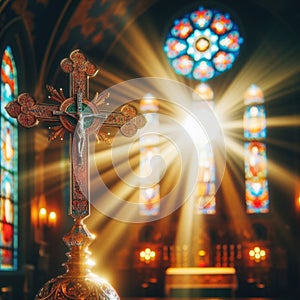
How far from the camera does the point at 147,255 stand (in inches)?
688

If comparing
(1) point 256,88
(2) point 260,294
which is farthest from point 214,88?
(2) point 260,294

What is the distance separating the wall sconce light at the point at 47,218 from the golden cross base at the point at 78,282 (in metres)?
10.6

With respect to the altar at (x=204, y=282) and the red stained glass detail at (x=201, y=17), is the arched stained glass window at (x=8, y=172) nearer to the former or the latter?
the altar at (x=204, y=282)

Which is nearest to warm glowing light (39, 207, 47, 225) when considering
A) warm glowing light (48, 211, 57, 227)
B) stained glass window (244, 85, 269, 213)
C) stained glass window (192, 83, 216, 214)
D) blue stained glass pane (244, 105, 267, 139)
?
warm glowing light (48, 211, 57, 227)

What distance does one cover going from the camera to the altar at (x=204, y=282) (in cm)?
1547

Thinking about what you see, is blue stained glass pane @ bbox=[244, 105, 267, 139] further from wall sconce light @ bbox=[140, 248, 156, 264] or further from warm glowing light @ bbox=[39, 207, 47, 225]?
warm glowing light @ bbox=[39, 207, 47, 225]

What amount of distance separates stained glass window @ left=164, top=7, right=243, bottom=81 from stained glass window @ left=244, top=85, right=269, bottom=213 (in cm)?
110

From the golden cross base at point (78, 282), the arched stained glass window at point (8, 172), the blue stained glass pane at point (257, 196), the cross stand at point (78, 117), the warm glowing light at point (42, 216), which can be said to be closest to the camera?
the golden cross base at point (78, 282)

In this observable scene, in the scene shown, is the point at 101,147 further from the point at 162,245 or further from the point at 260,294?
the point at 260,294

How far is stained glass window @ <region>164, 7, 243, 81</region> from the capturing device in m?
18.5

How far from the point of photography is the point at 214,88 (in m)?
18.2

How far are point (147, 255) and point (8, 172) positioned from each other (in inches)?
199

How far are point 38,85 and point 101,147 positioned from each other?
2.84 metres

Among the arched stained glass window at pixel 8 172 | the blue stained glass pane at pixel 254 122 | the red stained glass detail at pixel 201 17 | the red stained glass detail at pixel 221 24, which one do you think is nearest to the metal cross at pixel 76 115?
the arched stained glass window at pixel 8 172
